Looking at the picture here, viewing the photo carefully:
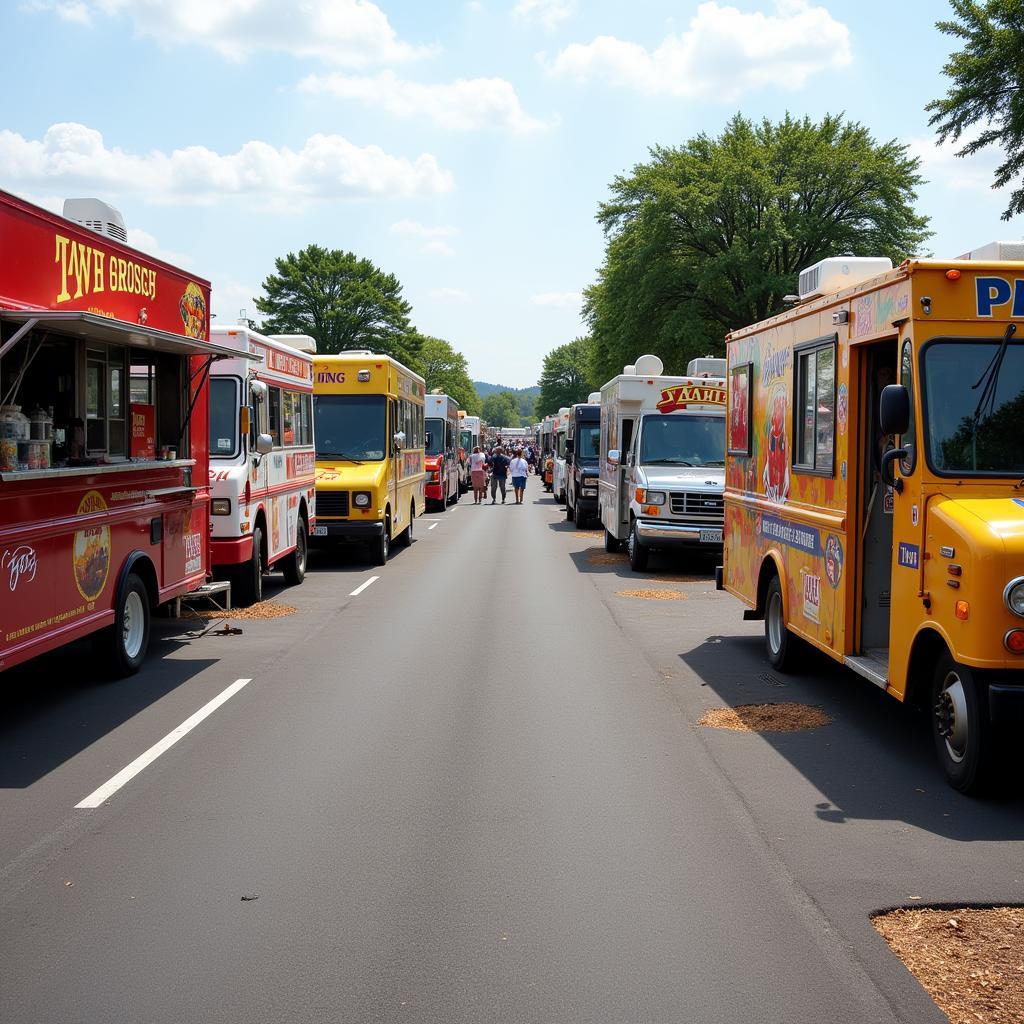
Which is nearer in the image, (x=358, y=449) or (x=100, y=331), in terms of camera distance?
(x=100, y=331)

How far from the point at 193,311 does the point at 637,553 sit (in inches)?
334

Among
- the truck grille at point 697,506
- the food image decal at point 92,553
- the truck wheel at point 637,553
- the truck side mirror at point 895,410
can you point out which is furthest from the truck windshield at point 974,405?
the truck wheel at point 637,553

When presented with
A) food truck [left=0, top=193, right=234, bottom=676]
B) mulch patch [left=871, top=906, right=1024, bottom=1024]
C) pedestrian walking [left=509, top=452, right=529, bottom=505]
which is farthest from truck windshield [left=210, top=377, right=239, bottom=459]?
pedestrian walking [left=509, top=452, right=529, bottom=505]

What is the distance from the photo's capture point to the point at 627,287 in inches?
1759

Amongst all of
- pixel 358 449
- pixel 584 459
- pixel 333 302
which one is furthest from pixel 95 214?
pixel 333 302

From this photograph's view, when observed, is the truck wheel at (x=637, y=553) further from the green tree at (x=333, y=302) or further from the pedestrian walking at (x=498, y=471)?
the green tree at (x=333, y=302)

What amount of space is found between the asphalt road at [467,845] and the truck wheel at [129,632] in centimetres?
19

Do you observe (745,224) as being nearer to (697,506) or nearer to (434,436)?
(434,436)

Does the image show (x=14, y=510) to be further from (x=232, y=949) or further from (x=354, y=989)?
(x=354, y=989)

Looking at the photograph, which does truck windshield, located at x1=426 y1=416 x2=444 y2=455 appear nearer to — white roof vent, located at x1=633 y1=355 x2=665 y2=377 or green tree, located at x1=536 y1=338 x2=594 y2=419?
white roof vent, located at x1=633 y1=355 x2=665 y2=377

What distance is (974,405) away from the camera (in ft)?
21.5

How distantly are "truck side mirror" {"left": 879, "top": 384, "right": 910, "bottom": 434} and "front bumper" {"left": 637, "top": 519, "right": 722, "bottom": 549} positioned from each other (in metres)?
10.1

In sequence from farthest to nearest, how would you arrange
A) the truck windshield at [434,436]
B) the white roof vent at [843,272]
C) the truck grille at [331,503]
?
the truck windshield at [434,436] < the truck grille at [331,503] < the white roof vent at [843,272]

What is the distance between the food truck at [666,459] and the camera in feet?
54.7
